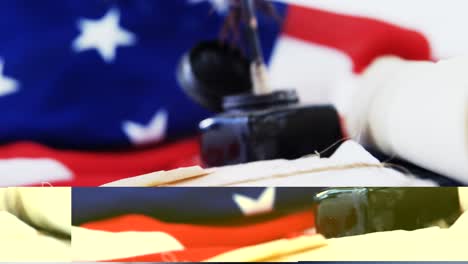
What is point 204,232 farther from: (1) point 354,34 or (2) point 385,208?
(1) point 354,34

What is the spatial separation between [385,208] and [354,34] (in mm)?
252

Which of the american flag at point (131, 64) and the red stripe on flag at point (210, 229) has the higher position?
the american flag at point (131, 64)

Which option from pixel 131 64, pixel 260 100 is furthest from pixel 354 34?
pixel 131 64

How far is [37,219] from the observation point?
40cm

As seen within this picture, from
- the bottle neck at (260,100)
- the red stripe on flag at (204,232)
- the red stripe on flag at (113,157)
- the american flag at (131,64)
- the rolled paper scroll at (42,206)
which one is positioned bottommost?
the red stripe on flag at (204,232)

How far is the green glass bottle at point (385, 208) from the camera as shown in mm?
409

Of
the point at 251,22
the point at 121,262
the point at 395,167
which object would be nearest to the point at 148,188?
the point at 121,262

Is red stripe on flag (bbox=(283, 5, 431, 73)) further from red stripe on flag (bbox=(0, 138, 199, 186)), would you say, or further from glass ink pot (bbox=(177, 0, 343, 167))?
red stripe on flag (bbox=(0, 138, 199, 186))

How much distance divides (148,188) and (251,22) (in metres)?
0.29

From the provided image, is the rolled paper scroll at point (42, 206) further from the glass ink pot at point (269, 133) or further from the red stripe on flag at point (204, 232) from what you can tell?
the glass ink pot at point (269, 133)

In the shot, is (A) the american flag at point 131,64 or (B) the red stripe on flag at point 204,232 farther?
(A) the american flag at point 131,64

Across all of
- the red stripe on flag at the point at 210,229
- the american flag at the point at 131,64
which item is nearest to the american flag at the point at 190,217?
the red stripe on flag at the point at 210,229

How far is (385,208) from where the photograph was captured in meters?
0.41

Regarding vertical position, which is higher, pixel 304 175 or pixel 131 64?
pixel 131 64
